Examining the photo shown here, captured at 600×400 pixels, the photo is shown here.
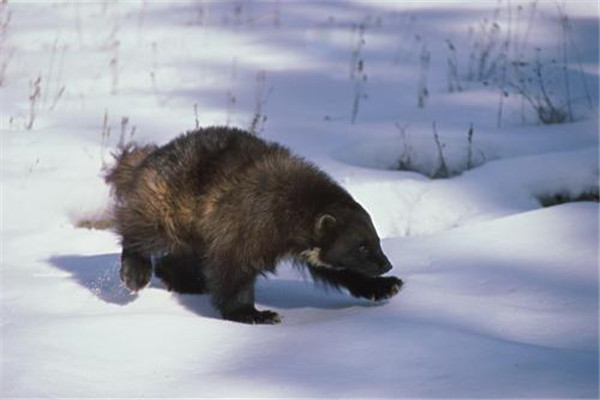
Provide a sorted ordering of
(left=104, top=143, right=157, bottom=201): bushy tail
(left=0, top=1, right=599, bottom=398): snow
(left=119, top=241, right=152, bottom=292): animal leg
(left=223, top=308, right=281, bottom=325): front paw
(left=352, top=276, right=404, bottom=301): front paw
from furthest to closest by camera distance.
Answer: (left=104, top=143, right=157, bottom=201): bushy tail, (left=119, top=241, right=152, bottom=292): animal leg, (left=352, top=276, right=404, bottom=301): front paw, (left=223, top=308, right=281, bottom=325): front paw, (left=0, top=1, right=599, bottom=398): snow

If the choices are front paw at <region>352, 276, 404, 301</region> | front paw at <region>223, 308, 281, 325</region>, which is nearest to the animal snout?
front paw at <region>352, 276, 404, 301</region>

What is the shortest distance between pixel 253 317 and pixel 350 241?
47cm

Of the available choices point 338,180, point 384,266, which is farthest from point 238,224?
point 338,180

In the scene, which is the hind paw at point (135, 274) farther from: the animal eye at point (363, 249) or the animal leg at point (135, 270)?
the animal eye at point (363, 249)

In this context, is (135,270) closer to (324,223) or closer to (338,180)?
(324,223)

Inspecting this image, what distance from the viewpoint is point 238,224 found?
4.42 metres

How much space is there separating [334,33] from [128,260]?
613cm

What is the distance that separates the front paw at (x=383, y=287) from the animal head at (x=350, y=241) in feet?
0.35

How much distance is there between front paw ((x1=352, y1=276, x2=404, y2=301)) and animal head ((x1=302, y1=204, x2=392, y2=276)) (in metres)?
0.11

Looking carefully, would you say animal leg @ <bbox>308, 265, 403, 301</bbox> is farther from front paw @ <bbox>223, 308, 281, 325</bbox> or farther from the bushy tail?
the bushy tail

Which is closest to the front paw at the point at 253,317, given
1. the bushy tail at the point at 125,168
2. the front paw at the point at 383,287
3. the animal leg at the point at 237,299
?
the animal leg at the point at 237,299

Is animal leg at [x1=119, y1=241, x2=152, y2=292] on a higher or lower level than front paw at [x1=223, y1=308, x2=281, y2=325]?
higher

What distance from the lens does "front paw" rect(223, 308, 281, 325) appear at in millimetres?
4355

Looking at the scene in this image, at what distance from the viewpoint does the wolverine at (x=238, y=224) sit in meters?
4.40
